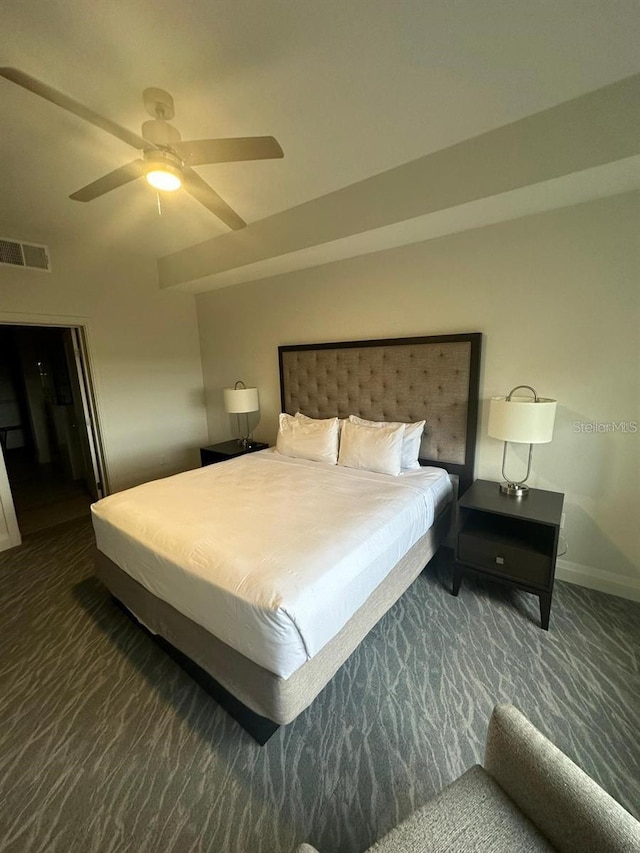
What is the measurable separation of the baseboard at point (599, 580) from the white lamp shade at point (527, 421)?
1049mm

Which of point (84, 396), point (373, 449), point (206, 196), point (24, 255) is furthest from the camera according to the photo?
point (84, 396)

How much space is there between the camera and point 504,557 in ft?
6.84

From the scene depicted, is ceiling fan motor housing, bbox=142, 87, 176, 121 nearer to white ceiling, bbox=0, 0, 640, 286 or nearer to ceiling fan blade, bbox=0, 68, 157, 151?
white ceiling, bbox=0, 0, 640, 286

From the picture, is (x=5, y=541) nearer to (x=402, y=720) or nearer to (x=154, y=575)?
(x=154, y=575)

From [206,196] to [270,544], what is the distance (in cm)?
189

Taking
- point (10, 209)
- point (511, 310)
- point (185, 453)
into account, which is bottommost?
point (185, 453)

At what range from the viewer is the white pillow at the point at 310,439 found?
3018 mm

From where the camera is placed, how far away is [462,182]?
201cm

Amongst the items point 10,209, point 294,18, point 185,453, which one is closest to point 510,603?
point 294,18

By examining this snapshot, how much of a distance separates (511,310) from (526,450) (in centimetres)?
100

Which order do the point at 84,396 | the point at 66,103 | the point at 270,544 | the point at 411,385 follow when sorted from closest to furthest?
the point at 66,103 → the point at 270,544 → the point at 411,385 → the point at 84,396

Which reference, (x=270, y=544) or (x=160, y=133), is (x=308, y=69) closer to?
(x=160, y=133)

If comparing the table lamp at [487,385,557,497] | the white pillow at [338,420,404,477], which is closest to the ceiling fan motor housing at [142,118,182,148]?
the white pillow at [338,420,404,477]

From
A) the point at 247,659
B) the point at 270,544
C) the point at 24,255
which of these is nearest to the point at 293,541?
the point at 270,544
